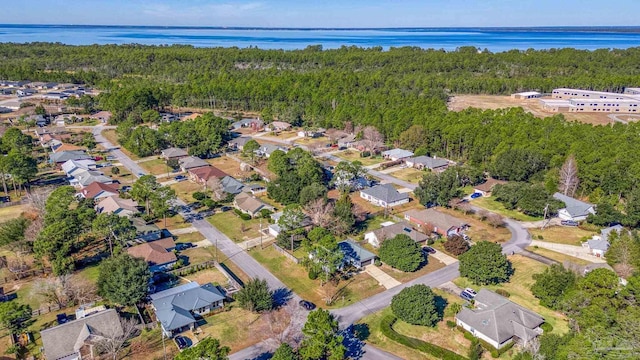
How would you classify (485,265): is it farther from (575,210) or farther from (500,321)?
(575,210)

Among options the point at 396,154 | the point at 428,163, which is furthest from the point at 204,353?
the point at 396,154

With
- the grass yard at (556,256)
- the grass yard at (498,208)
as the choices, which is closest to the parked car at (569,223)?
the grass yard at (498,208)

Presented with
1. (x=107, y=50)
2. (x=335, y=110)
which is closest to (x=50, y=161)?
(x=335, y=110)

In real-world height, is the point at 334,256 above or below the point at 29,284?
above

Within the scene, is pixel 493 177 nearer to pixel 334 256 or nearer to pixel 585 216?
pixel 585 216

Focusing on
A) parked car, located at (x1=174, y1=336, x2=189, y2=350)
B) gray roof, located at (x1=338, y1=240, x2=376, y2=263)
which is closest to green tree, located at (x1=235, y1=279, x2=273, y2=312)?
parked car, located at (x1=174, y1=336, x2=189, y2=350)

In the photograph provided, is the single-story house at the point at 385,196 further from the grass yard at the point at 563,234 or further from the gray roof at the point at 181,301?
the gray roof at the point at 181,301
